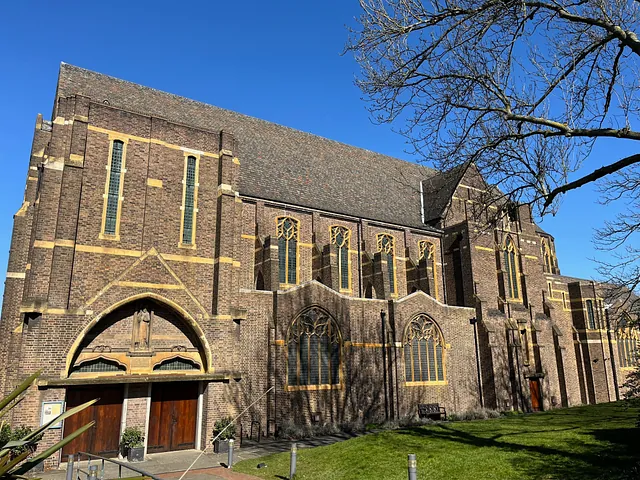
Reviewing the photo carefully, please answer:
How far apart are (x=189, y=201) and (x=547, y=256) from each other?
117 ft

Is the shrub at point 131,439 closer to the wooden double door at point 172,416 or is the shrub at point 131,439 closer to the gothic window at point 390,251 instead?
the wooden double door at point 172,416

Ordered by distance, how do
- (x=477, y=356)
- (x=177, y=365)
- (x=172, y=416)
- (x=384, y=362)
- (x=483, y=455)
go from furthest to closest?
(x=477, y=356) < (x=384, y=362) < (x=177, y=365) < (x=172, y=416) < (x=483, y=455)

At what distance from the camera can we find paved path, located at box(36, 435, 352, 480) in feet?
44.2

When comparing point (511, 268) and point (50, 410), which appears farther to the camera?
point (511, 268)

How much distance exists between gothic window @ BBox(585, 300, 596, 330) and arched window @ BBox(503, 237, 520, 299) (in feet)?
28.9

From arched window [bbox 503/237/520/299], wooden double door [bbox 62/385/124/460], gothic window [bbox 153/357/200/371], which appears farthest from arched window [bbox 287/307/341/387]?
arched window [bbox 503/237/520/299]

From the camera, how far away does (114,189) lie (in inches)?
709

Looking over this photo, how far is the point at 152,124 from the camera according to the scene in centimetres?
1919

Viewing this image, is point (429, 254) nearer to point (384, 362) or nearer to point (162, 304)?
point (384, 362)

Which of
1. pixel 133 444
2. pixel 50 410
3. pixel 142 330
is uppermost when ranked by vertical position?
pixel 142 330

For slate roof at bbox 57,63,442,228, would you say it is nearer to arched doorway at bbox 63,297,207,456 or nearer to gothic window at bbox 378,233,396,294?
gothic window at bbox 378,233,396,294

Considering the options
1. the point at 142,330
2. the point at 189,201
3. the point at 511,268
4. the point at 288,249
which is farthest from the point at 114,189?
the point at 511,268

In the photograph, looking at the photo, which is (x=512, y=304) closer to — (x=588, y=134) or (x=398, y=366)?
(x=398, y=366)

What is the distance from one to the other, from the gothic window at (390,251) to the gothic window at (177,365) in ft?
43.7
